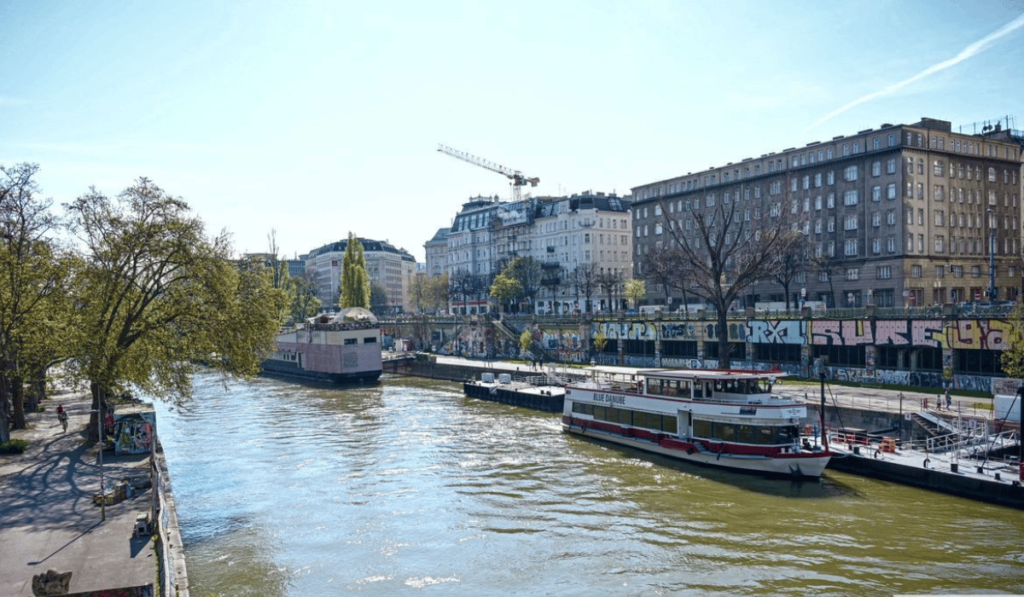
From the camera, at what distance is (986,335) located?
51.8m

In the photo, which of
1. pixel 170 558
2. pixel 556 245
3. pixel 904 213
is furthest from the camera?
pixel 556 245

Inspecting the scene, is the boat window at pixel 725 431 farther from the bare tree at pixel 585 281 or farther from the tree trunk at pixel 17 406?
the bare tree at pixel 585 281

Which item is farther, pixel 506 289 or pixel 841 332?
pixel 506 289

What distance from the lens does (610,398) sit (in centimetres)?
4866

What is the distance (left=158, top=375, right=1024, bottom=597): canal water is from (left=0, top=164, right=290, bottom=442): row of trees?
7.03 metres

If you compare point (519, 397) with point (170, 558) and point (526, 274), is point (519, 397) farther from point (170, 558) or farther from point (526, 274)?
point (526, 274)

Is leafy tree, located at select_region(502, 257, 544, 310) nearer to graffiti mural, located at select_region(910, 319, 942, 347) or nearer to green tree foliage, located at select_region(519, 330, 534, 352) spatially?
green tree foliage, located at select_region(519, 330, 534, 352)

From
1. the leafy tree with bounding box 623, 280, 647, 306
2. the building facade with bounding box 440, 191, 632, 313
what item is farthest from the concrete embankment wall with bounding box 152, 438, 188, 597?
the building facade with bounding box 440, 191, 632, 313

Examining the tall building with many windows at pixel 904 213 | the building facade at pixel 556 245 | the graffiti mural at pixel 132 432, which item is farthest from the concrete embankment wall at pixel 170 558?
the building facade at pixel 556 245

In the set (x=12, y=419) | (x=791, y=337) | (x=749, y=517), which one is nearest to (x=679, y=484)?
(x=749, y=517)

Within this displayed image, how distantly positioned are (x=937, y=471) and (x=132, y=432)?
125 feet

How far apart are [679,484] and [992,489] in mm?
13687

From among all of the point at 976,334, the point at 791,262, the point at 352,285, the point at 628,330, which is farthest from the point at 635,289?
the point at 976,334

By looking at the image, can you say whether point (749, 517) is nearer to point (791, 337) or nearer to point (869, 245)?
point (791, 337)
